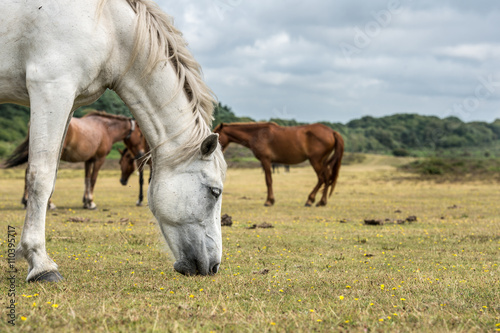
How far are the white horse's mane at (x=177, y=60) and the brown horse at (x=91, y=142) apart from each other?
7.60 meters

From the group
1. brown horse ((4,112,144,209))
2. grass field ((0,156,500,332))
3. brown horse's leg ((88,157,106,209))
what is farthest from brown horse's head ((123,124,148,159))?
grass field ((0,156,500,332))

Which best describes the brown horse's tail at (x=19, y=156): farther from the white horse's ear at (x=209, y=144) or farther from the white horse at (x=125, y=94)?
the white horse's ear at (x=209, y=144)

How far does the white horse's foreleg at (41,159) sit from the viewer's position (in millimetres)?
3654

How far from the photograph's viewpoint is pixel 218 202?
4082 mm

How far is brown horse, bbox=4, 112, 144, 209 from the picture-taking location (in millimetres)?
11427

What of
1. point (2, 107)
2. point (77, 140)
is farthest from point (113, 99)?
point (77, 140)

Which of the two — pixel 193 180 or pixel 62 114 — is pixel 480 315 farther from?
pixel 62 114

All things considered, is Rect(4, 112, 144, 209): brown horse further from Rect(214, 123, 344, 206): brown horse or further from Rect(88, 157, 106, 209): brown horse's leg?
Rect(214, 123, 344, 206): brown horse

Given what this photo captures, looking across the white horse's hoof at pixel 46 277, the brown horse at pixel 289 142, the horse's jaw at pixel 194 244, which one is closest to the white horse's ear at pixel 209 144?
the horse's jaw at pixel 194 244

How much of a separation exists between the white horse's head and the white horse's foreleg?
852mm

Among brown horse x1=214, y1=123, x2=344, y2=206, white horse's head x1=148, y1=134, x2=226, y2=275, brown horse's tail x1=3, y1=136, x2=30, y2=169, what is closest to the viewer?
white horse's head x1=148, y1=134, x2=226, y2=275

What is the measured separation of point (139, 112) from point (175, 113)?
32cm

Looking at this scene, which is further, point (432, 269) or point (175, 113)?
point (432, 269)

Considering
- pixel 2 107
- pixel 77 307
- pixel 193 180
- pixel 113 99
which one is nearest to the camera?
pixel 77 307
